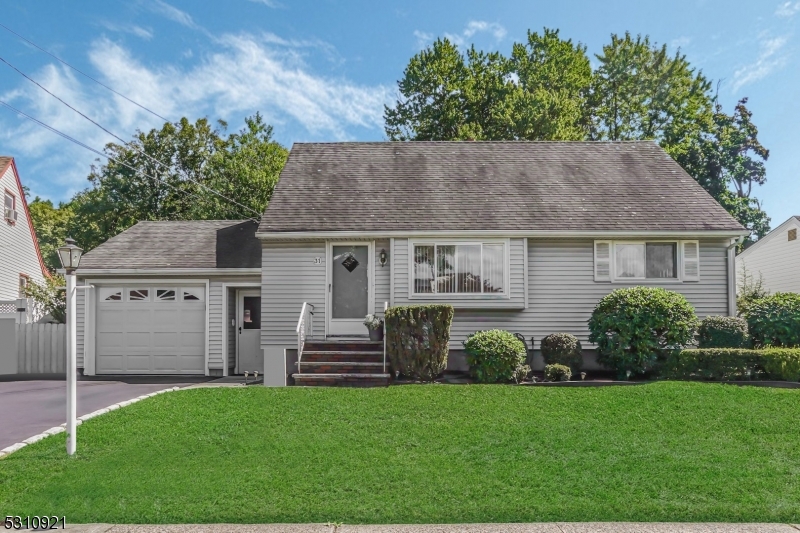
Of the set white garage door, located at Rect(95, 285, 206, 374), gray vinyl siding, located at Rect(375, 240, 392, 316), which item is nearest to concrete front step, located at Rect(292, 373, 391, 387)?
gray vinyl siding, located at Rect(375, 240, 392, 316)

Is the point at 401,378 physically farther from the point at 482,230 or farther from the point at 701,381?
the point at 701,381

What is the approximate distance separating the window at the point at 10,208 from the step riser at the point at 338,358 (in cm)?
1671

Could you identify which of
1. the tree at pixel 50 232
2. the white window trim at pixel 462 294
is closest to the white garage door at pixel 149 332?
Result: the white window trim at pixel 462 294

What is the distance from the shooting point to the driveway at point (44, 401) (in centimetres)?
827

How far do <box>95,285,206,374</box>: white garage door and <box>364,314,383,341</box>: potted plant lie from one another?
4.74 meters

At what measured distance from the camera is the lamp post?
668 centimetres

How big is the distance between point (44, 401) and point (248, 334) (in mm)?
4875

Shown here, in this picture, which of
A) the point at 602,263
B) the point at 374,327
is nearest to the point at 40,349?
A: the point at 374,327

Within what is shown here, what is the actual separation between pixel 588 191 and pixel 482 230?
10.7 ft

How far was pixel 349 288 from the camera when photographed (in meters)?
12.9

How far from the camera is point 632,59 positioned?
30000mm

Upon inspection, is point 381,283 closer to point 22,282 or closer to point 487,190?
point 487,190

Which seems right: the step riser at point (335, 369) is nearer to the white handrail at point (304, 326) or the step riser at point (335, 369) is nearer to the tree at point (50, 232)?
the white handrail at point (304, 326)

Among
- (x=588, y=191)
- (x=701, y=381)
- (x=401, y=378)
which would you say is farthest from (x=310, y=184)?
(x=701, y=381)
